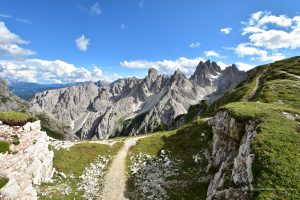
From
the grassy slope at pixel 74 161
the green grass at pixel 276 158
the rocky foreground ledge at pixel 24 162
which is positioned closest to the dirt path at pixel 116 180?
the grassy slope at pixel 74 161

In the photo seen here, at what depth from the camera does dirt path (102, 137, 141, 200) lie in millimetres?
42219

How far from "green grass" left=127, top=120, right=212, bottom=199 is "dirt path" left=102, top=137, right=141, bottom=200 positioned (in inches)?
52.8

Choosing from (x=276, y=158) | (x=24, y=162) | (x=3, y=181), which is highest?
(x=276, y=158)

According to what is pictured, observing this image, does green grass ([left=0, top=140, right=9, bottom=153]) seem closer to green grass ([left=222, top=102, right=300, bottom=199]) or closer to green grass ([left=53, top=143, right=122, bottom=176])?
green grass ([left=53, top=143, right=122, bottom=176])

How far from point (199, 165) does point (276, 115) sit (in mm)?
18636

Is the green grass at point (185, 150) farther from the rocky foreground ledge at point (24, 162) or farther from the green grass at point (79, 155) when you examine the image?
the rocky foreground ledge at point (24, 162)

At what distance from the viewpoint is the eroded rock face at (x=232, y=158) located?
88.0ft

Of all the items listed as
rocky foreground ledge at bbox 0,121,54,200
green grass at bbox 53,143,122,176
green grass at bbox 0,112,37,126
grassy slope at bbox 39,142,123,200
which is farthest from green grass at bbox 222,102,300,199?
green grass at bbox 0,112,37,126

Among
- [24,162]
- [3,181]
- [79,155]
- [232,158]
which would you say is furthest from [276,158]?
[79,155]

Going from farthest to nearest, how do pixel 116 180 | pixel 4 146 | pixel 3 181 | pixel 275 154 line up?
pixel 116 180 < pixel 4 146 < pixel 3 181 < pixel 275 154

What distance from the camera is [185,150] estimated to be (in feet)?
198

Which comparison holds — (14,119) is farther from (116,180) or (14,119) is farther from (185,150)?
(185,150)

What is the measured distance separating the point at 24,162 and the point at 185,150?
1269 inches

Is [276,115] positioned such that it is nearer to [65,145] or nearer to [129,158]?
[129,158]
